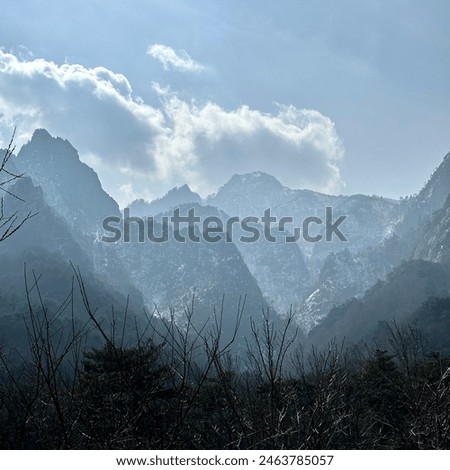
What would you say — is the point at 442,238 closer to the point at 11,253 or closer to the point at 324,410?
A: the point at 11,253

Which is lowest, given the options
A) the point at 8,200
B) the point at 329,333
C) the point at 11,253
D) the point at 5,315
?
the point at 329,333

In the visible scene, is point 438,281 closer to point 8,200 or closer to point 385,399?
point 385,399

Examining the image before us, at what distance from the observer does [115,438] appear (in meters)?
4.68

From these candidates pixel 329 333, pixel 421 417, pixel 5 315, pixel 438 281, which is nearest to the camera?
pixel 421 417

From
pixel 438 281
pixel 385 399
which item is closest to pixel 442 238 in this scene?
pixel 438 281

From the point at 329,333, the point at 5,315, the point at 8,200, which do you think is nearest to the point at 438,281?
the point at 329,333

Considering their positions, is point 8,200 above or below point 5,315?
above

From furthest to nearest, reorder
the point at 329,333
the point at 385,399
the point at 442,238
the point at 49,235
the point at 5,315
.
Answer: the point at 49,235 → the point at 442,238 → the point at 329,333 → the point at 5,315 → the point at 385,399

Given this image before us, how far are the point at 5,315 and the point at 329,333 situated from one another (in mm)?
95344
